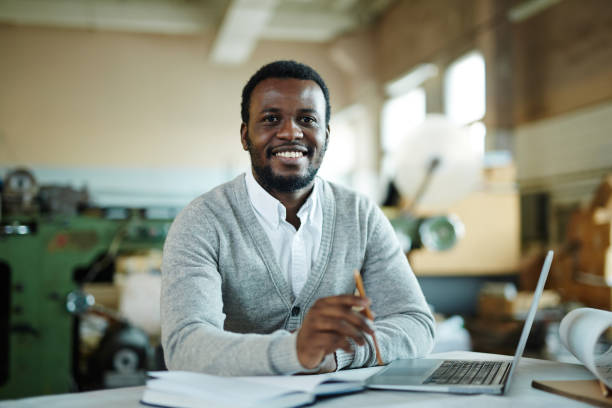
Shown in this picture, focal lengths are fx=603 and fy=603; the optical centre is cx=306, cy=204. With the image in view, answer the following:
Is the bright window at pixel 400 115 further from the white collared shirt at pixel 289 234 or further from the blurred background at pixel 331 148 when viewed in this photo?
the white collared shirt at pixel 289 234

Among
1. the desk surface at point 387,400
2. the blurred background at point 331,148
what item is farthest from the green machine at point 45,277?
the desk surface at point 387,400

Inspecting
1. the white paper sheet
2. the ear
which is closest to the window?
the ear

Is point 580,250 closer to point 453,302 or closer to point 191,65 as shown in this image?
point 453,302

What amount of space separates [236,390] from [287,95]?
2.14 ft

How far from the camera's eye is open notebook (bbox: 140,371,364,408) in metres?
0.72

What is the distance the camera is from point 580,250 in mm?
2914

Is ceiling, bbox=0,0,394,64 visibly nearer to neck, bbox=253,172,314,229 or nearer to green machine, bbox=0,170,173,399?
green machine, bbox=0,170,173,399

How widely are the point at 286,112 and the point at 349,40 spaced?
262 inches

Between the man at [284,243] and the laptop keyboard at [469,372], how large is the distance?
0.43 ft

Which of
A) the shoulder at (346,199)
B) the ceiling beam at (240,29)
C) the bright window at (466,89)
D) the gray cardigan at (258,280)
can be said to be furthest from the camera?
the ceiling beam at (240,29)

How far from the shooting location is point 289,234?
1.25 m

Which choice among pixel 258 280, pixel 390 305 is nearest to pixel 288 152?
pixel 258 280

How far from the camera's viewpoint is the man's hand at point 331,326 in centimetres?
78

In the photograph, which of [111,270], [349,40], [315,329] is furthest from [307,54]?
[315,329]
